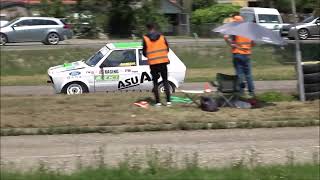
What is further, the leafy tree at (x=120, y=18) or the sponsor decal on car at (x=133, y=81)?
the leafy tree at (x=120, y=18)

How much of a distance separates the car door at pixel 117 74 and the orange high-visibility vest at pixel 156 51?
10.5 ft

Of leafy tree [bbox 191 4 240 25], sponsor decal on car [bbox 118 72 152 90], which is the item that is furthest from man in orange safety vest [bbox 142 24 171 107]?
leafy tree [bbox 191 4 240 25]

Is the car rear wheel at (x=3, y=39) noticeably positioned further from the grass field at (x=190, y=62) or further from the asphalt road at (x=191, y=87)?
the asphalt road at (x=191, y=87)

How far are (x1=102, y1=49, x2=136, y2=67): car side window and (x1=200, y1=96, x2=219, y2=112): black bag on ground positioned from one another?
12.1ft

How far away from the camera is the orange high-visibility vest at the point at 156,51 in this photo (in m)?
12.7

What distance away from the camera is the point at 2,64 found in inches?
866

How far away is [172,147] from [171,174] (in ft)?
9.44

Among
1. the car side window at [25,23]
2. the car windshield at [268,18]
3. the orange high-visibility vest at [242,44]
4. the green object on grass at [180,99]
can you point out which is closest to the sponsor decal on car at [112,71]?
the green object on grass at [180,99]

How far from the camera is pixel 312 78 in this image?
45.2 feet

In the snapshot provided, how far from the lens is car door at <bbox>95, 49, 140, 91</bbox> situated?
Answer: 15.9 meters

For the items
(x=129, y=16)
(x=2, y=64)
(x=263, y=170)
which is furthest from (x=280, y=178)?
(x=129, y=16)

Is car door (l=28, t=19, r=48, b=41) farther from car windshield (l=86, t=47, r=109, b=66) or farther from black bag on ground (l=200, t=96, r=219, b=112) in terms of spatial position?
black bag on ground (l=200, t=96, r=219, b=112)

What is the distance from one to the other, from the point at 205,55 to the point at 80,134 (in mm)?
14562

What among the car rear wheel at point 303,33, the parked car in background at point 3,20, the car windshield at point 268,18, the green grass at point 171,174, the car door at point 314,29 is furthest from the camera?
the parked car in background at point 3,20
